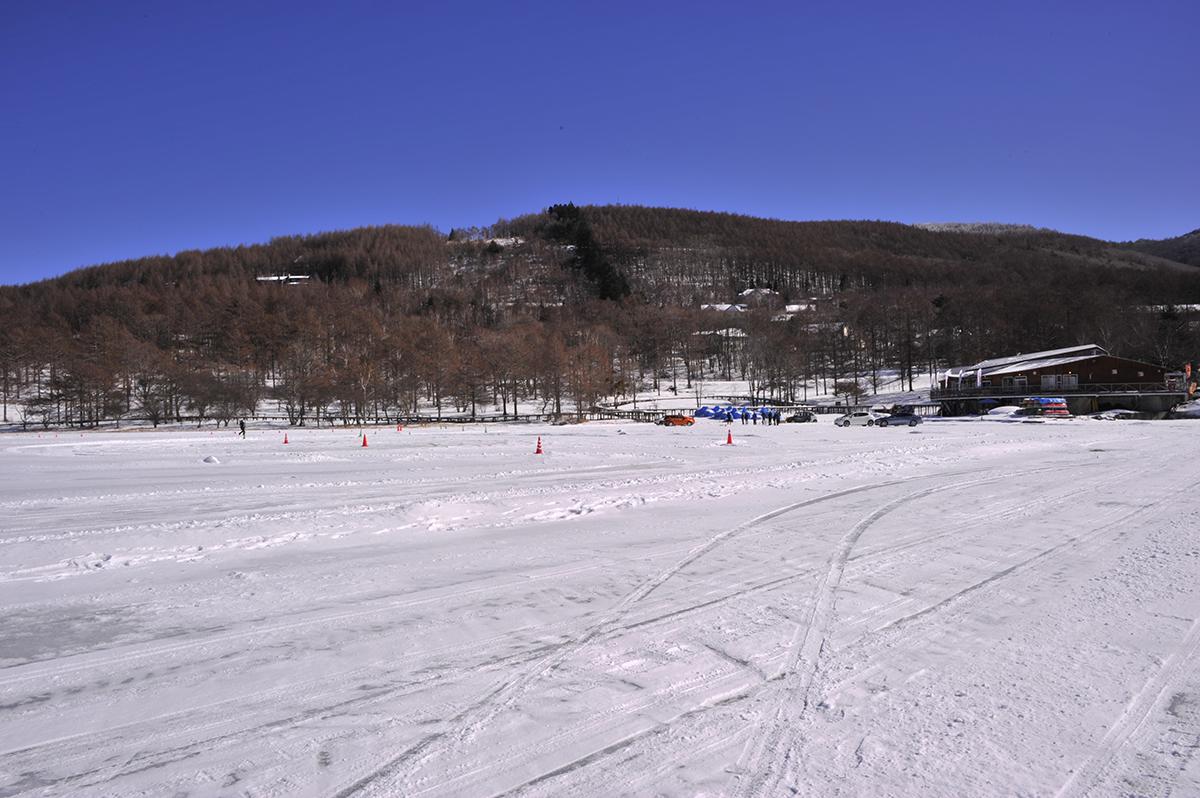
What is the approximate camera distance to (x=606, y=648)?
616 cm

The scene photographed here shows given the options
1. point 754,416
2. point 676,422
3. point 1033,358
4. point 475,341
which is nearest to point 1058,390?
point 1033,358

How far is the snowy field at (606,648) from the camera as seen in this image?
421 cm

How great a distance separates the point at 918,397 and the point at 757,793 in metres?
92.1

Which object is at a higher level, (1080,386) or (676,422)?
(1080,386)

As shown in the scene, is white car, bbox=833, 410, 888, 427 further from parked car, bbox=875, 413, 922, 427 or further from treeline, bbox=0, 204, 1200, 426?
treeline, bbox=0, 204, 1200, 426

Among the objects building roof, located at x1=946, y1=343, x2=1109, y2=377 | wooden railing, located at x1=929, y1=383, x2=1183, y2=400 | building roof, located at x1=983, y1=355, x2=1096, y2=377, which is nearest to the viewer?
wooden railing, located at x1=929, y1=383, x2=1183, y2=400

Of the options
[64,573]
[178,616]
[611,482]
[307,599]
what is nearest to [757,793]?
[307,599]

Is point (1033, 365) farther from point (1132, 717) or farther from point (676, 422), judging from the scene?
point (1132, 717)

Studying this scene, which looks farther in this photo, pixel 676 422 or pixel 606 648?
pixel 676 422

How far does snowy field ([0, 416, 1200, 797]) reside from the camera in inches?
166

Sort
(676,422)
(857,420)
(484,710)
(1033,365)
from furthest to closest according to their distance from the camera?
1. (1033,365)
2. (676,422)
3. (857,420)
4. (484,710)

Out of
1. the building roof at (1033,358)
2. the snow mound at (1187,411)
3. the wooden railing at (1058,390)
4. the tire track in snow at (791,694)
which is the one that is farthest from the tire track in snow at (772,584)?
the building roof at (1033,358)

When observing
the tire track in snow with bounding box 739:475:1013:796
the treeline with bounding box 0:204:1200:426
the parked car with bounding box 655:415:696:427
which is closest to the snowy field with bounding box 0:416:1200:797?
the tire track in snow with bounding box 739:475:1013:796

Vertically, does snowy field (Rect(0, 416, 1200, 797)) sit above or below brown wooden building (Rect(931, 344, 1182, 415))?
below
